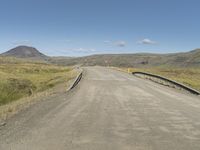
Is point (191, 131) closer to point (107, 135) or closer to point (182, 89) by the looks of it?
point (107, 135)

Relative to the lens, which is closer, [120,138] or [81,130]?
[120,138]

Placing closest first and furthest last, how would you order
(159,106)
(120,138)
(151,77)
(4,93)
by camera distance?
(120,138) → (159,106) → (4,93) → (151,77)

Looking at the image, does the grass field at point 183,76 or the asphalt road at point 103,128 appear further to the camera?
the grass field at point 183,76

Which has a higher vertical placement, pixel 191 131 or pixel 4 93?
pixel 191 131

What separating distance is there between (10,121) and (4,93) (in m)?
18.9

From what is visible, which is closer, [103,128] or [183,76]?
[103,128]

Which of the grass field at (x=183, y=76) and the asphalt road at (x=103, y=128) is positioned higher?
the asphalt road at (x=103, y=128)

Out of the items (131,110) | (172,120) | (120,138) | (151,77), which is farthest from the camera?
(151,77)

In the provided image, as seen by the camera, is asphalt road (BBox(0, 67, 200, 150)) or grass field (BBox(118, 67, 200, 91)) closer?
asphalt road (BBox(0, 67, 200, 150))

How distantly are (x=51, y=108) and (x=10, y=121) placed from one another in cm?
268

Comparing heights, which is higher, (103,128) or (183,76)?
(103,128)

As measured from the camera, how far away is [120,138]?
7.83 m

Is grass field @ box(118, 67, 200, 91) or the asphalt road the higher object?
the asphalt road

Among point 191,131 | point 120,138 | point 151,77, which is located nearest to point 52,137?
point 120,138
